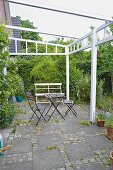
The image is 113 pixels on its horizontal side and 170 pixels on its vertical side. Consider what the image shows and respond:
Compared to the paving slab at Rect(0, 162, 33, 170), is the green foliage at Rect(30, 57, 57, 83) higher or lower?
higher


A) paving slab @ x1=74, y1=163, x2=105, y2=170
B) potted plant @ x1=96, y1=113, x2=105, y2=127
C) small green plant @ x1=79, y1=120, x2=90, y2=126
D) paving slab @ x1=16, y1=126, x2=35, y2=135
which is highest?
potted plant @ x1=96, y1=113, x2=105, y2=127

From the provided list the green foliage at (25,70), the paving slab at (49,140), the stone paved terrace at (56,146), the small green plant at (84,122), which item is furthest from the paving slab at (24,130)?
the green foliage at (25,70)

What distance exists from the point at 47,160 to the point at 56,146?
0.73m

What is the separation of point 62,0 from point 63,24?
434 centimetres

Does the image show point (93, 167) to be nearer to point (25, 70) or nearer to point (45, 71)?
point (45, 71)

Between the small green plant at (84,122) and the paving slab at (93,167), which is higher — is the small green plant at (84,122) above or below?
above

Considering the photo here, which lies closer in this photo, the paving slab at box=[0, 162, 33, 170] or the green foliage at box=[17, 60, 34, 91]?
the paving slab at box=[0, 162, 33, 170]

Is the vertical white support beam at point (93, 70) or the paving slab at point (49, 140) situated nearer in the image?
the paving slab at point (49, 140)

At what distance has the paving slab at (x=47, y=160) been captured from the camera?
3983 mm

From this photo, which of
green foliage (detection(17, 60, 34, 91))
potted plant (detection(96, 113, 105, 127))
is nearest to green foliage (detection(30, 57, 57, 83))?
green foliage (detection(17, 60, 34, 91))

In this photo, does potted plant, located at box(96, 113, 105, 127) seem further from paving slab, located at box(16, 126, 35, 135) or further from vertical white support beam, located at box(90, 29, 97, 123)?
paving slab, located at box(16, 126, 35, 135)

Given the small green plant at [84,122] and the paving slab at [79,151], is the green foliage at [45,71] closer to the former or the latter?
the small green plant at [84,122]

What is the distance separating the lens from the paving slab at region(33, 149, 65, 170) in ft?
13.1

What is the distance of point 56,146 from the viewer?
4918mm
